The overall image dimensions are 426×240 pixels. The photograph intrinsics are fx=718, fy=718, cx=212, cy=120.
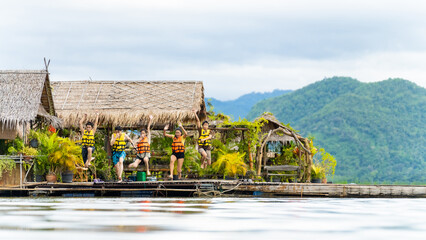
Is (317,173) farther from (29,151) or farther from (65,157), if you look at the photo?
(29,151)

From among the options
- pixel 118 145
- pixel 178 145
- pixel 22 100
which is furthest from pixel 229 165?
pixel 22 100

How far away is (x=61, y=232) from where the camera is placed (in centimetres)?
1002

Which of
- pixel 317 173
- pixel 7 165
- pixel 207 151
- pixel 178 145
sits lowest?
pixel 317 173

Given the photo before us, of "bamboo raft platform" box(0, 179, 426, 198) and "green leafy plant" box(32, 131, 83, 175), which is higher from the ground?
"green leafy plant" box(32, 131, 83, 175)

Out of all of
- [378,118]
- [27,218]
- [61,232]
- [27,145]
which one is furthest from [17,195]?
[378,118]

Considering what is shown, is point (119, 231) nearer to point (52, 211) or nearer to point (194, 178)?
point (52, 211)

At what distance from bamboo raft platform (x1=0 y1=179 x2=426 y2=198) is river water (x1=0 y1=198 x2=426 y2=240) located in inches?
160

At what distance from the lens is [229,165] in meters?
21.7

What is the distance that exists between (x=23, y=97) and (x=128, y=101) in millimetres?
4061

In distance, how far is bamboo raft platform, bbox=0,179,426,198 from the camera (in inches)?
776

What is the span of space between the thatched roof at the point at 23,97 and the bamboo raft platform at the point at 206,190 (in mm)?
2047

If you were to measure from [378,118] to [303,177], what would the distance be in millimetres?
52768

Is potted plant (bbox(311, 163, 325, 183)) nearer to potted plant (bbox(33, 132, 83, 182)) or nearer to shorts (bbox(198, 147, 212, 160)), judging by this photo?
shorts (bbox(198, 147, 212, 160))

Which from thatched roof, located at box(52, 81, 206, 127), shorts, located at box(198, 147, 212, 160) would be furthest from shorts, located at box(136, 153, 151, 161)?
thatched roof, located at box(52, 81, 206, 127)
